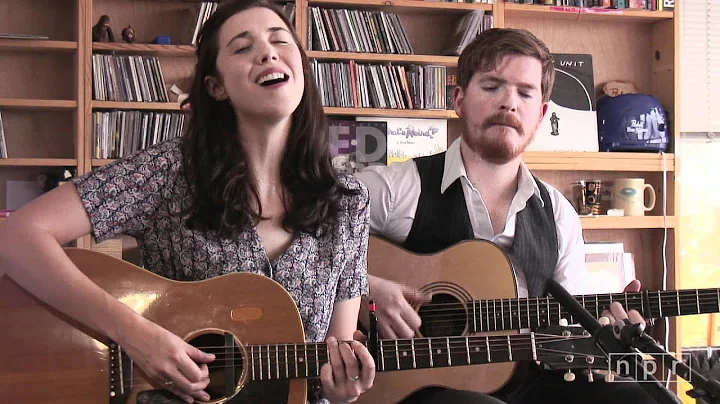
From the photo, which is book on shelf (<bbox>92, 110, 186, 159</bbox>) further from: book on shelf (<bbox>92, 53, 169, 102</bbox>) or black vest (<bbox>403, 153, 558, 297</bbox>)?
black vest (<bbox>403, 153, 558, 297</bbox>)

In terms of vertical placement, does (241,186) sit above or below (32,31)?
below

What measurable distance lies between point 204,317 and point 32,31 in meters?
2.34

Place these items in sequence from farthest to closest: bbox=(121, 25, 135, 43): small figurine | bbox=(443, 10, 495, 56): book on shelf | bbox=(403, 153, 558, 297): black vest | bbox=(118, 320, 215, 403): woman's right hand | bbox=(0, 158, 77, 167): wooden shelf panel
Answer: bbox=(443, 10, 495, 56): book on shelf → bbox=(121, 25, 135, 43): small figurine → bbox=(0, 158, 77, 167): wooden shelf panel → bbox=(403, 153, 558, 297): black vest → bbox=(118, 320, 215, 403): woman's right hand

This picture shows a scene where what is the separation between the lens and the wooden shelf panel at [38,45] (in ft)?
10.2

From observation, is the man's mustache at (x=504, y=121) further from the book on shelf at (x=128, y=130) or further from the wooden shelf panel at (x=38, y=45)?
the wooden shelf panel at (x=38, y=45)

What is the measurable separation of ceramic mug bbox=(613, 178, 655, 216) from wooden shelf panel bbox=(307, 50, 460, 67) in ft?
3.16

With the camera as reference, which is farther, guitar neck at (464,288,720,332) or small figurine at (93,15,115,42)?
small figurine at (93,15,115,42)

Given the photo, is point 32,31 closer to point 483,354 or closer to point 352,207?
point 352,207

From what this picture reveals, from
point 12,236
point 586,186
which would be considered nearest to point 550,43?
point 586,186

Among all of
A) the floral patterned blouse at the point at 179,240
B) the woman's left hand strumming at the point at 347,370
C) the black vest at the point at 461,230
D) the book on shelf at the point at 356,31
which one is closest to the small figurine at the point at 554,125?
the book on shelf at the point at 356,31

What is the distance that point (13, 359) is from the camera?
4.50 feet

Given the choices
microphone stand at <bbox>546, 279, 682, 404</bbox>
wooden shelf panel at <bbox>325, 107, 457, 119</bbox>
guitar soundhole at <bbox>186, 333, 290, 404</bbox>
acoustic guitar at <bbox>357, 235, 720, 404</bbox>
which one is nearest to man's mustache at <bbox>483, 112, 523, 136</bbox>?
acoustic guitar at <bbox>357, 235, 720, 404</bbox>

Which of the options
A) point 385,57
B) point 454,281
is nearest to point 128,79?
point 385,57

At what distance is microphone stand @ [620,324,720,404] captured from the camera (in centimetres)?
90
